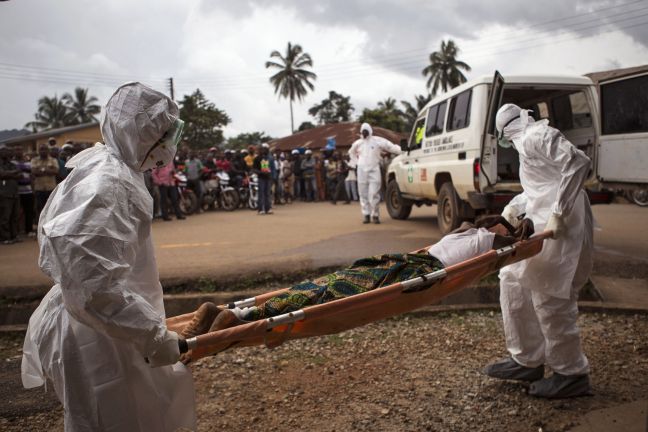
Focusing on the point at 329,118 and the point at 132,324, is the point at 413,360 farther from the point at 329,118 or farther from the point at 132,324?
the point at 329,118

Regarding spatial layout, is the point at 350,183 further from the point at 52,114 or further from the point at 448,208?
the point at 52,114

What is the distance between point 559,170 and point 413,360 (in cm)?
169

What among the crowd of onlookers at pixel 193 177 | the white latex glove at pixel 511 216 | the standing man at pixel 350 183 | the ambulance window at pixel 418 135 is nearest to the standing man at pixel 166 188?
the crowd of onlookers at pixel 193 177

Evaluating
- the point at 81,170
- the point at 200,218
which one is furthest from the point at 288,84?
the point at 81,170

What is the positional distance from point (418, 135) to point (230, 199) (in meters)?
6.70

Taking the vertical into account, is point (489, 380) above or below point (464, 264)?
below

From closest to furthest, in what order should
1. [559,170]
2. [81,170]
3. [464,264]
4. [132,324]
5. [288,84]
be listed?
[132,324]
[81,170]
[464,264]
[559,170]
[288,84]

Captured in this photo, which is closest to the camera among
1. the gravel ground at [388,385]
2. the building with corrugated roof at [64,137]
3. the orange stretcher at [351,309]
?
the orange stretcher at [351,309]

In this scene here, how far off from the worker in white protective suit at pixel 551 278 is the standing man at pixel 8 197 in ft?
25.0

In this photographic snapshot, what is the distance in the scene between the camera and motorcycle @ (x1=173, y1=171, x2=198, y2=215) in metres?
12.3

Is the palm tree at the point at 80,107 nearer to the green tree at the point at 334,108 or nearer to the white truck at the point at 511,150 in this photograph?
the green tree at the point at 334,108

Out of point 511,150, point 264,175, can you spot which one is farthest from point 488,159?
point 264,175

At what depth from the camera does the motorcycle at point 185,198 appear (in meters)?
12.3

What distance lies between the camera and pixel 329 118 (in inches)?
1732
